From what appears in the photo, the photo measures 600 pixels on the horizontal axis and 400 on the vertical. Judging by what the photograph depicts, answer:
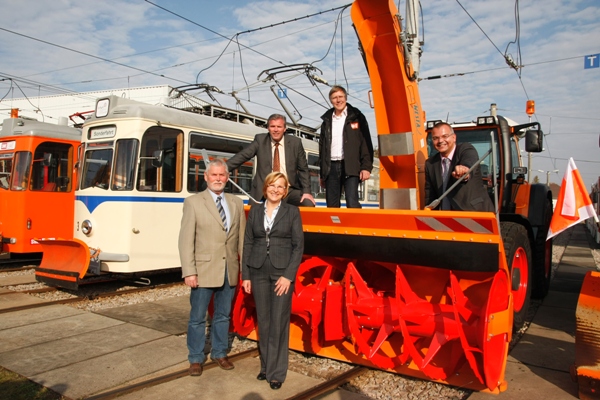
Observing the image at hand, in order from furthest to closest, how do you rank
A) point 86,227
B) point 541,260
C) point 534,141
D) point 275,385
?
point 86,227
point 541,260
point 534,141
point 275,385

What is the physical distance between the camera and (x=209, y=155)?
9.13 metres

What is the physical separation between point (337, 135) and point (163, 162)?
426cm

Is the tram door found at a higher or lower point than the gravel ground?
higher

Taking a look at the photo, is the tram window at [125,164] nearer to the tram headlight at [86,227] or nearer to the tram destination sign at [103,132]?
the tram destination sign at [103,132]

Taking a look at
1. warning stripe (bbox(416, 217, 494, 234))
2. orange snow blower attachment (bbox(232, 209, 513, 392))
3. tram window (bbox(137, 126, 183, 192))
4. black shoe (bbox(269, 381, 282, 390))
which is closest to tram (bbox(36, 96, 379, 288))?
tram window (bbox(137, 126, 183, 192))

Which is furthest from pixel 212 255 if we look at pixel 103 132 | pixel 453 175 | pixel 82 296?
pixel 103 132

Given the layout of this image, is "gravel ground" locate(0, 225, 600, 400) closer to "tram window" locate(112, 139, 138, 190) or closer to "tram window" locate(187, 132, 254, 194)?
"tram window" locate(112, 139, 138, 190)

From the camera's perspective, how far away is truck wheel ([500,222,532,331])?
490cm

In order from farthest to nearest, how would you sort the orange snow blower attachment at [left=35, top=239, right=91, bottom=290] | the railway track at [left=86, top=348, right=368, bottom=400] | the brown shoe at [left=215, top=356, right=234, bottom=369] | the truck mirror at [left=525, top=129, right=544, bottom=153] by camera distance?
1. the orange snow blower attachment at [left=35, top=239, right=91, bottom=290]
2. the truck mirror at [left=525, top=129, right=544, bottom=153]
3. the brown shoe at [left=215, top=356, right=234, bottom=369]
4. the railway track at [left=86, top=348, right=368, bottom=400]

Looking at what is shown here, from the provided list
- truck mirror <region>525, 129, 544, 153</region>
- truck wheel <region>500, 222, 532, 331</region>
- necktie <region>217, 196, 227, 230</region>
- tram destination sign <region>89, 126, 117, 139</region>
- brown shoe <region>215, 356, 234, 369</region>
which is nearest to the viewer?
necktie <region>217, 196, 227, 230</region>

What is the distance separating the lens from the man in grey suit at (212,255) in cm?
438

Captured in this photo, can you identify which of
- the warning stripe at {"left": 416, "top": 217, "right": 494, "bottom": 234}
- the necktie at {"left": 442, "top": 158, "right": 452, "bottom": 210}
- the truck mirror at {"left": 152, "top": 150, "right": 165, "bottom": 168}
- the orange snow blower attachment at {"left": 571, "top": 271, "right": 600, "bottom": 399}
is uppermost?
the truck mirror at {"left": 152, "top": 150, "right": 165, "bottom": 168}

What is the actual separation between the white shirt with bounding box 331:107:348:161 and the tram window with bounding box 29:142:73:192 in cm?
806

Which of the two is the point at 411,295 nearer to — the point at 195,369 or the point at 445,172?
the point at 445,172
